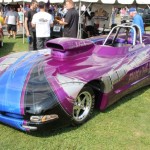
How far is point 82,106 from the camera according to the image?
4.10m

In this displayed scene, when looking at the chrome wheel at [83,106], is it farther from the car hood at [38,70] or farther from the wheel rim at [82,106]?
the car hood at [38,70]

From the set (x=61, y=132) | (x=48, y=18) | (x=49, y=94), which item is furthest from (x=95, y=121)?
(x=48, y=18)

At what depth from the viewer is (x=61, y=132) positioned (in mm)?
3865

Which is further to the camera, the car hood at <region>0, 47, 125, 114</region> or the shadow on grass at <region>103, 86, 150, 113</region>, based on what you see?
the shadow on grass at <region>103, 86, 150, 113</region>

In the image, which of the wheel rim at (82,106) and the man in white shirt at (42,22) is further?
the man in white shirt at (42,22)

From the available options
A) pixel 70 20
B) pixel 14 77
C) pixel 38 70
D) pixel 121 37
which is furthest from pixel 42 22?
pixel 14 77

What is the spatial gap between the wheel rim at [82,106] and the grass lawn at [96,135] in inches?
5.7

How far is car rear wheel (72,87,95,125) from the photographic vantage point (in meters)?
3.95

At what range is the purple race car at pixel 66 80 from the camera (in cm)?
354

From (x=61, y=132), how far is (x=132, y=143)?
3.02 feet

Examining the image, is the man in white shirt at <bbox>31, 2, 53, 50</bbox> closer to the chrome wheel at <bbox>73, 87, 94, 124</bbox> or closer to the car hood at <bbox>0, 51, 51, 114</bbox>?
the car hood at <bbox>0, 51, 51, 114</bbox>

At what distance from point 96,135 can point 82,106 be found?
18.2 inches

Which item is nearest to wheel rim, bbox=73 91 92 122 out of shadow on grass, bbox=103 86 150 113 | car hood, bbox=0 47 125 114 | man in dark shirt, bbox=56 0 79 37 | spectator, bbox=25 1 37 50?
car hood, bbox=0 47 125 114

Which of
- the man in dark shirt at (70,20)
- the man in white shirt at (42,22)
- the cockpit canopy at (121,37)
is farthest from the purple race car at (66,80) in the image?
the man in white shirt at (42,22)
